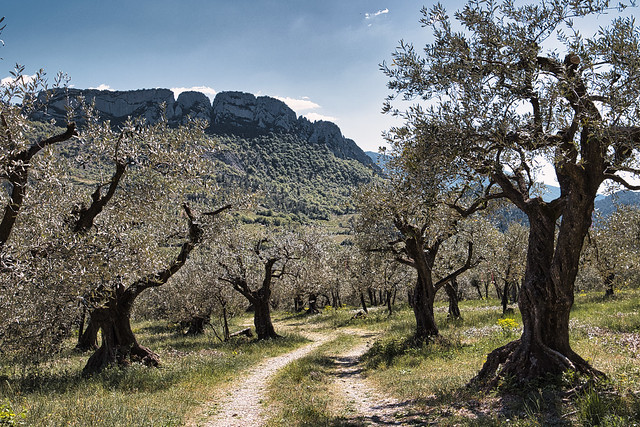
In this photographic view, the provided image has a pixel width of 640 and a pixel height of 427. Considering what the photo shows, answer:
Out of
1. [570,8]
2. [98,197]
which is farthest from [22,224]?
[570,8]

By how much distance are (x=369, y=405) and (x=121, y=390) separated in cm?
930

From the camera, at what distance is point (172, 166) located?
45.0 feet

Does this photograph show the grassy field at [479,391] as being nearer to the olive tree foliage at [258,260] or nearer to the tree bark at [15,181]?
the olive tree foliage at [258,260]

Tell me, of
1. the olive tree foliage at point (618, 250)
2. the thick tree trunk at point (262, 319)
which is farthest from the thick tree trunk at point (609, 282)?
the thick tree trunk at point (262, 319)

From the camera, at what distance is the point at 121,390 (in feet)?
44.7

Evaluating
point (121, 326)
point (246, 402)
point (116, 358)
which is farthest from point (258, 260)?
point (246, 402)

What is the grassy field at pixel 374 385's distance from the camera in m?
8.04

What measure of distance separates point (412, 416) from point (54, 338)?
51.4ft

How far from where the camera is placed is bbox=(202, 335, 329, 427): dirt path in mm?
10836

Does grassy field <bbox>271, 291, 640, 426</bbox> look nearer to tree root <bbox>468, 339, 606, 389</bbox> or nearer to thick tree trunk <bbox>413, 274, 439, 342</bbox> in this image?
tree root <bbox>468, 339, 606, 389</bbox>

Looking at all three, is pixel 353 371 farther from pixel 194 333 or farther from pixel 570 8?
pixel 194 333

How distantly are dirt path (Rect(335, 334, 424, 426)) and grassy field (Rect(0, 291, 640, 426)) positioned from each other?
371 mm

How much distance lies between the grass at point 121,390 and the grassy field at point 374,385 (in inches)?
1.6

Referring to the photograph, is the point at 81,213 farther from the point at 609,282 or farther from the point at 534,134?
the point at 609,282
